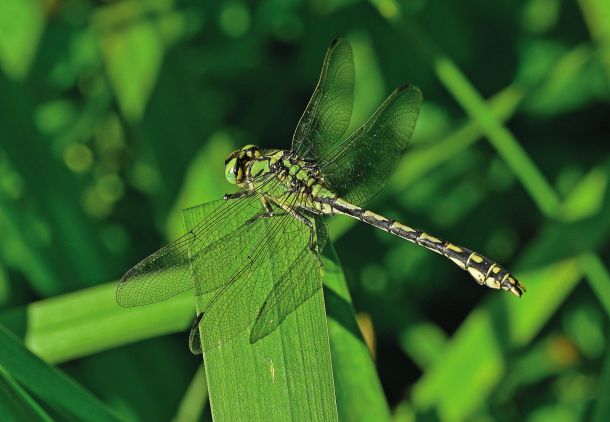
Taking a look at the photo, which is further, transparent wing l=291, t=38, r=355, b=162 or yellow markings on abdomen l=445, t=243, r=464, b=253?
transparent wing l=291, t=38, r=355, b=162

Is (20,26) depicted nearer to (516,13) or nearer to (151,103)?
(151,103)

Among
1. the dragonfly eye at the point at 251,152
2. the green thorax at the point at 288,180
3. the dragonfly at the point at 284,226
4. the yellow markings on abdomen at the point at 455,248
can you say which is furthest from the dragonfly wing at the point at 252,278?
the yellow markings on abdomen at the point at 455,248

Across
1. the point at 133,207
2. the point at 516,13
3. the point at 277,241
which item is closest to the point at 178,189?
the point at 133,207

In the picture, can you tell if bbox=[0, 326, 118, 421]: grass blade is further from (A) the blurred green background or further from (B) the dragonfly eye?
(B) the dragonfly eye

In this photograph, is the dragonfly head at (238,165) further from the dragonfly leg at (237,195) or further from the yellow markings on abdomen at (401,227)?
the yellow markings on abdomen at (401,227)

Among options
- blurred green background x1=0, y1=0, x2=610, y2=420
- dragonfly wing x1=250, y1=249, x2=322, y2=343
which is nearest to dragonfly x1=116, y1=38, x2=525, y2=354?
dragonfly wing x1=250, y1=249, x2=322, y2=343

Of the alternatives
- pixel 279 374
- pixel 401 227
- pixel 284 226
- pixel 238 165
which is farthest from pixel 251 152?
pixel 279 374
